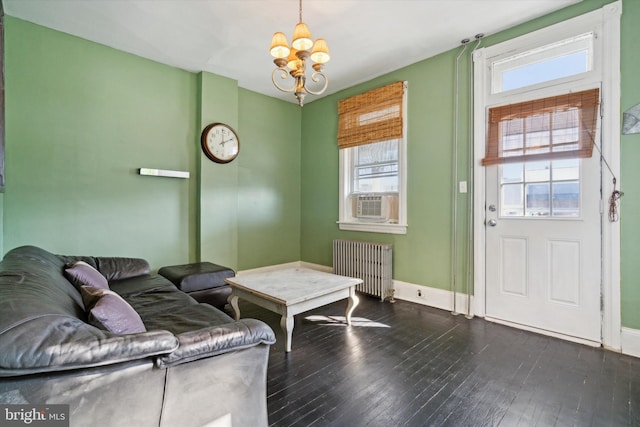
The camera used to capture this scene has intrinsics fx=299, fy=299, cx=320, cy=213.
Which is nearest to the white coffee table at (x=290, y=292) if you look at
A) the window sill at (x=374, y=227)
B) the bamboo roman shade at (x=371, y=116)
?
the window sill at (x=374, y=227)

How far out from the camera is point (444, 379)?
1.96m

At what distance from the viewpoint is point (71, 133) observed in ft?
9.93

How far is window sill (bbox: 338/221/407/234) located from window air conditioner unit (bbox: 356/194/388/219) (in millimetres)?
110

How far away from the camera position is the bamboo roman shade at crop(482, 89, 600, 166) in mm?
2459

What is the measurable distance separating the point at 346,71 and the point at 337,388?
136 inches

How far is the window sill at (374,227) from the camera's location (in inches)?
146

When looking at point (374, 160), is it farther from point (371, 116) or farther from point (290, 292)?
point (290, 292)

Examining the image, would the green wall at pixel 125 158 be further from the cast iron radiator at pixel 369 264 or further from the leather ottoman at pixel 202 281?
the cast iron radiator at pixel 369 264

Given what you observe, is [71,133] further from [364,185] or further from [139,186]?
[364,185]

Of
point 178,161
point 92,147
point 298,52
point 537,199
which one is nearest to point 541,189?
point 537,199

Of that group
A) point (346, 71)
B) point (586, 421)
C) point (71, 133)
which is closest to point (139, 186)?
A: point (71, 133)

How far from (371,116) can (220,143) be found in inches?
79.8

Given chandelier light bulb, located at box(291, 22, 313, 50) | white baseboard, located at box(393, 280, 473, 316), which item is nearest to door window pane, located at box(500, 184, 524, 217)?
white baseboard, located at box(393, 280, 473, 316)

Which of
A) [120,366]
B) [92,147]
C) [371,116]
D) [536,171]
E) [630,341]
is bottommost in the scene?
[630,341]
